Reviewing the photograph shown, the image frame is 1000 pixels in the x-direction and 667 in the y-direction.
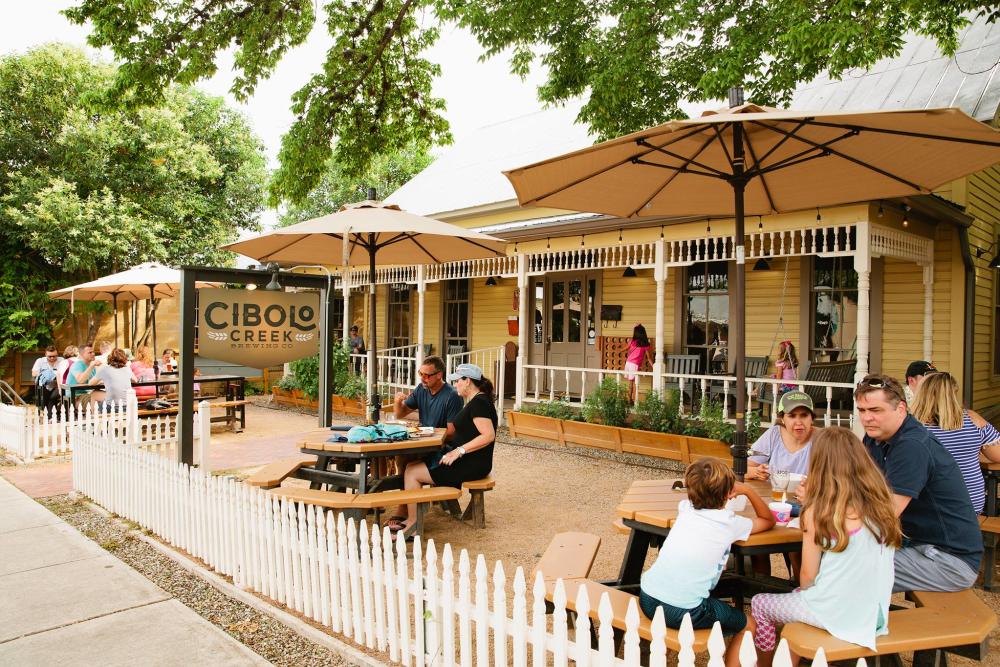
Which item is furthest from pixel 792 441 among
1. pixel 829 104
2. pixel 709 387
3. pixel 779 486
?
pixel 829 104

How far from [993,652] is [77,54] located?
21.3 meters

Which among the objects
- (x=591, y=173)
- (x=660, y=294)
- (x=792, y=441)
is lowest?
(x=792, y=441)

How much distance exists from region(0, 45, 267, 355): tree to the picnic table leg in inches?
595

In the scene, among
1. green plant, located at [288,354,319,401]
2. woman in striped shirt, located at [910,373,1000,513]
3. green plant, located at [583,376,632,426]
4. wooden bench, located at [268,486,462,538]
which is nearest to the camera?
woman in striped shirt, located at [910,373,1000,513]

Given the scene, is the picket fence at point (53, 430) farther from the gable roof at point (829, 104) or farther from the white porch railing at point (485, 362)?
the gable roof at point (829, 104)

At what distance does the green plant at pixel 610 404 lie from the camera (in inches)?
373

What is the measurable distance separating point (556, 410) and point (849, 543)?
7642 millimetres

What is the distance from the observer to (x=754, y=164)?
179 inches

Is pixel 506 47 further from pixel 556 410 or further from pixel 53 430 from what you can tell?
pixel 53 430

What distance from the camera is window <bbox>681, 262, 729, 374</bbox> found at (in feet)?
37.5

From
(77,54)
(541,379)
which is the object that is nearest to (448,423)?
(541,379)

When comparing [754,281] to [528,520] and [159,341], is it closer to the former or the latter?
[528,520]

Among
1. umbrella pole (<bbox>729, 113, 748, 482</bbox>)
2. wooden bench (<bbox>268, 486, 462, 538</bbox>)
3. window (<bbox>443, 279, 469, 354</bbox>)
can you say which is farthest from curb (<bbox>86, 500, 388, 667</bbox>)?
window (<bbox>443, 279, 469, 354</bbox>)

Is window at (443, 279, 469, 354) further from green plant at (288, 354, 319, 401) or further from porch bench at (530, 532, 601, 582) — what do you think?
porch bench at (530, 532, 601, 582)
